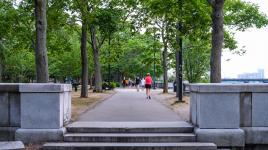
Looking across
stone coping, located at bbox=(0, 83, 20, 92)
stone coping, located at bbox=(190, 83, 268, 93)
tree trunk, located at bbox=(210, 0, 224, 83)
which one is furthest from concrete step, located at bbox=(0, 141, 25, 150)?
tree trunk, located at bbox=(210, 0, 224, 83)

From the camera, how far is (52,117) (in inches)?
464

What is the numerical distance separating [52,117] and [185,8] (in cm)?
1201

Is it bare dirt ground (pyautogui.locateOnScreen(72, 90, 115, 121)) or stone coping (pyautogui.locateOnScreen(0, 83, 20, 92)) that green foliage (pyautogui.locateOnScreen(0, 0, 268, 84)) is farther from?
stone coping (pyautogui.locateOnScreen(0, 83, 20, 92))

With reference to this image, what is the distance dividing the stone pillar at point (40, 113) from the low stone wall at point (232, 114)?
323 cm

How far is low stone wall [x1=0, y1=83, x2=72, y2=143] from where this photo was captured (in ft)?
38.4

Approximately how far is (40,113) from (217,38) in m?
7.39

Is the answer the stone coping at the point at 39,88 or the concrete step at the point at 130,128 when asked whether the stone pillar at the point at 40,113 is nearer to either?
the stone coping at the point at 39,88

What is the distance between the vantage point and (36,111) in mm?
11766

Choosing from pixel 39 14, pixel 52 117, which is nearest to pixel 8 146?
pixel 52 117

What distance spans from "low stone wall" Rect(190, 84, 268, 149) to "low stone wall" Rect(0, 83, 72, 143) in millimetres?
3236

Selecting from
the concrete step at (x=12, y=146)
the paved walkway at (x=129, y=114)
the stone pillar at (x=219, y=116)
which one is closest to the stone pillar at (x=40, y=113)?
the concrete step at (x=12, y=146)

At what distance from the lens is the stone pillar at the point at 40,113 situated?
38.4 ft

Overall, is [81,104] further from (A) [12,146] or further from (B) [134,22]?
(A) [12,146]

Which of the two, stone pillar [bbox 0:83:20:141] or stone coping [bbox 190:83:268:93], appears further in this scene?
stone pillar [bbox 0:83:20:141]
